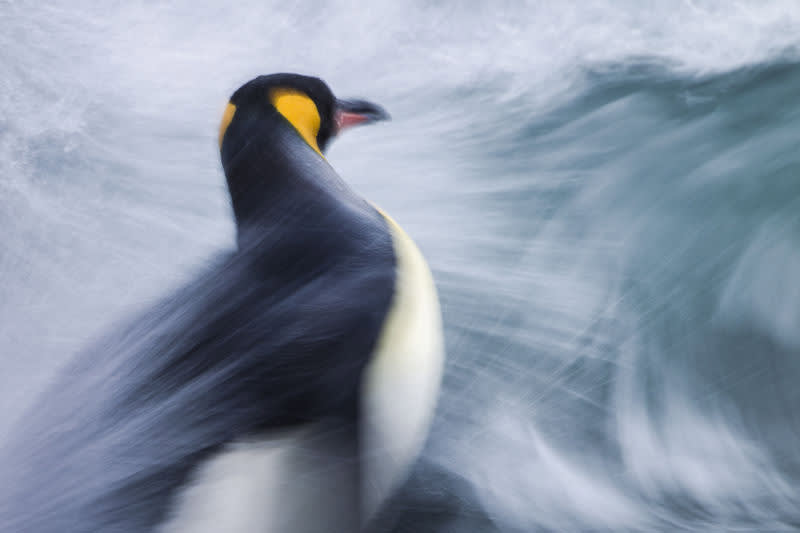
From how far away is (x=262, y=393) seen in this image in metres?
0.57

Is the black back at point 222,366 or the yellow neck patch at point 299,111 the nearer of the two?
the black back at point 222,366

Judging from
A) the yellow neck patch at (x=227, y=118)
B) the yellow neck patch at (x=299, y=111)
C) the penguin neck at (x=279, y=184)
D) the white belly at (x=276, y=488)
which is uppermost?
the yellow neck patch at (x=299, y=111)

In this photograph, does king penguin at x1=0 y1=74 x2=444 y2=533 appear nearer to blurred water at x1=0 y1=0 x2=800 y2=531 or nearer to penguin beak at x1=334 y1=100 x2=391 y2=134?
blurred water at x1=0 y1=0 x2=800 y2=531

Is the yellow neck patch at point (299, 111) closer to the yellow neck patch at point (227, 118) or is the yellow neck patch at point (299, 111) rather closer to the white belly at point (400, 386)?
the yellow neck patch at point (227, 118)

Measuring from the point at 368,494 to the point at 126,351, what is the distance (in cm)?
36

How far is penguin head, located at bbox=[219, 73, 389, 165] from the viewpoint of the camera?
3.33 feet

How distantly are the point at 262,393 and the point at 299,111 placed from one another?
0.62m

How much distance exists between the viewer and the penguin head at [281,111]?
101 centimetres

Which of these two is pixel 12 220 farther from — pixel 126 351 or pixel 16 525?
pixel 16 525

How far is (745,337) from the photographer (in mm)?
927

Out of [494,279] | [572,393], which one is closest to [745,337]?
[572,393]

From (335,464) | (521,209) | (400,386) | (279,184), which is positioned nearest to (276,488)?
(335,464)

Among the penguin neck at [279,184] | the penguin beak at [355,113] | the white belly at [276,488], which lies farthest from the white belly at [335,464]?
the penguin beak at [355,113]

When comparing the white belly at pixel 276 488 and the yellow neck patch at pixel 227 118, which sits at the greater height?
the yellow neck patch at pixel 227 118
